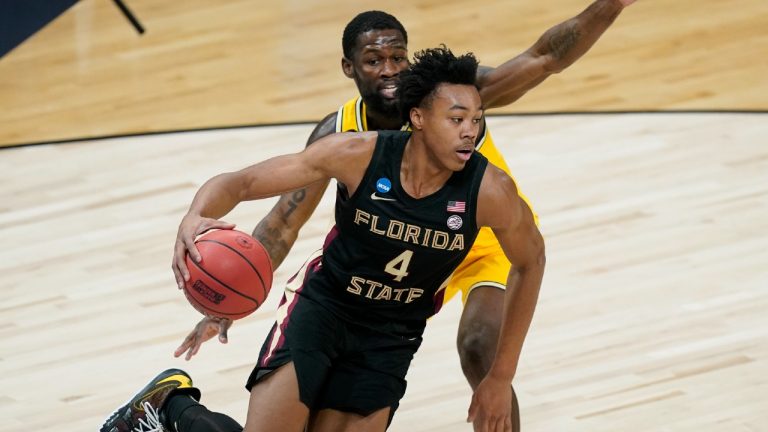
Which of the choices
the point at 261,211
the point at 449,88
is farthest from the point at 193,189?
the point at 449,88

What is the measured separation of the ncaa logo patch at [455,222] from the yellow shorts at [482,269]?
1.91 feet

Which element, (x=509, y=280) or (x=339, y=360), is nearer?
(x=509, y=280)

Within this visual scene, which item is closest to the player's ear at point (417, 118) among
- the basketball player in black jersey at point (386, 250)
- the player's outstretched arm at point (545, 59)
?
the basketball player in black jersey at point (386, 250)

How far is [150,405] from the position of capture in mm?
4656

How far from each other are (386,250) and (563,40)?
1.06 metres

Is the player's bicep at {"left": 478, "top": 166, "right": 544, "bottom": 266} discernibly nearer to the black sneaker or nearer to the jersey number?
the jersey number

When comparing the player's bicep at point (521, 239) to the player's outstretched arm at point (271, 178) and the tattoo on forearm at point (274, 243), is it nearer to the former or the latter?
the player's outstretched arm at point (271, 178)

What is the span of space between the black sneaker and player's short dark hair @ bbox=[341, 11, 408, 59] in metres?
1.30

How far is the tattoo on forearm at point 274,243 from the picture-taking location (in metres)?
4.53

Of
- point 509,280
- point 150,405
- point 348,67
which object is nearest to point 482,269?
point 509,280

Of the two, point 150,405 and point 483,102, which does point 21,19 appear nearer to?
point 150,405

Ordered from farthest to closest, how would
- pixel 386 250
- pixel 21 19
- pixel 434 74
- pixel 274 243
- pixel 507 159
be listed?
1. pixel 21 19
2. pixel 507 159
3. pixel 274 243
4. pixel 386 250
5. pixel 434 74

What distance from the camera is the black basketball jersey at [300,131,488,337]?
3.88 m

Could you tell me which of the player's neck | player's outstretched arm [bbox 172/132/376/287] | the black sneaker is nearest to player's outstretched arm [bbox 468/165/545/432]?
the player's neck
